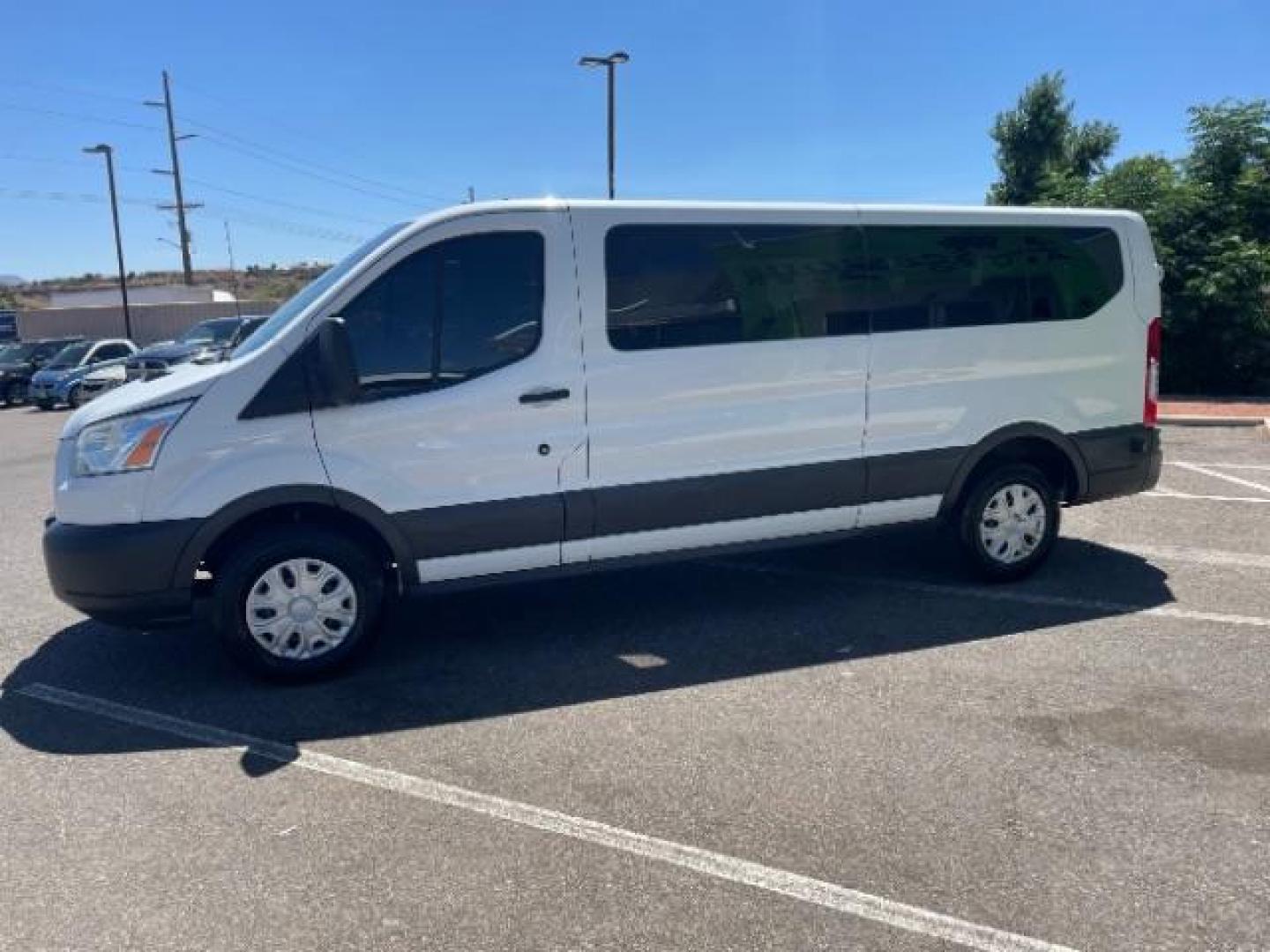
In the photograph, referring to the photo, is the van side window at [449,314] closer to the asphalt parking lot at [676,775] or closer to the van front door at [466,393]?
the van front door at [466,393]

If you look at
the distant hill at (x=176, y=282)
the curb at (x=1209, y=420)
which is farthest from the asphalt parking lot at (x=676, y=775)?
the distant hill at (x=176, y=282)

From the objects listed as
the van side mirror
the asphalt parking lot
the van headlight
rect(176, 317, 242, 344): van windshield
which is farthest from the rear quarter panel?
rect(176, 317, 242, 344): van windshield

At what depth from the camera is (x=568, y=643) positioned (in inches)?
196

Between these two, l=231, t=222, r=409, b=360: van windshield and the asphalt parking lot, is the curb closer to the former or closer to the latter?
the asphalt parking lot

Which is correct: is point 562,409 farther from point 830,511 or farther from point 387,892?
point 387,892

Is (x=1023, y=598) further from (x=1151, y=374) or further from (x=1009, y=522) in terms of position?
(x=1151, y=374)

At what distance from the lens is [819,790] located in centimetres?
344

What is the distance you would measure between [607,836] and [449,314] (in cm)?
247

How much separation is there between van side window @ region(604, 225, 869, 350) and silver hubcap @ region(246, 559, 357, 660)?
1764 mm

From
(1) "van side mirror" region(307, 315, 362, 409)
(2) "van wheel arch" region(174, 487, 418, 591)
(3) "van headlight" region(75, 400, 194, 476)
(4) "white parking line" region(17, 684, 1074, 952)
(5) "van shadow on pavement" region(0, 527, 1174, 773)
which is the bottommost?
(4) "white parking line" region(17, 684, 1074, 952)

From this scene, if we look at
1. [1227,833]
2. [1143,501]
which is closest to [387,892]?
[1227,833]

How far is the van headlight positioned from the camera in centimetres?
420

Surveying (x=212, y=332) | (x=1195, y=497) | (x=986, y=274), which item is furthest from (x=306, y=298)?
(x=212, y=332)

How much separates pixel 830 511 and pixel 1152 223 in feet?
38.1
